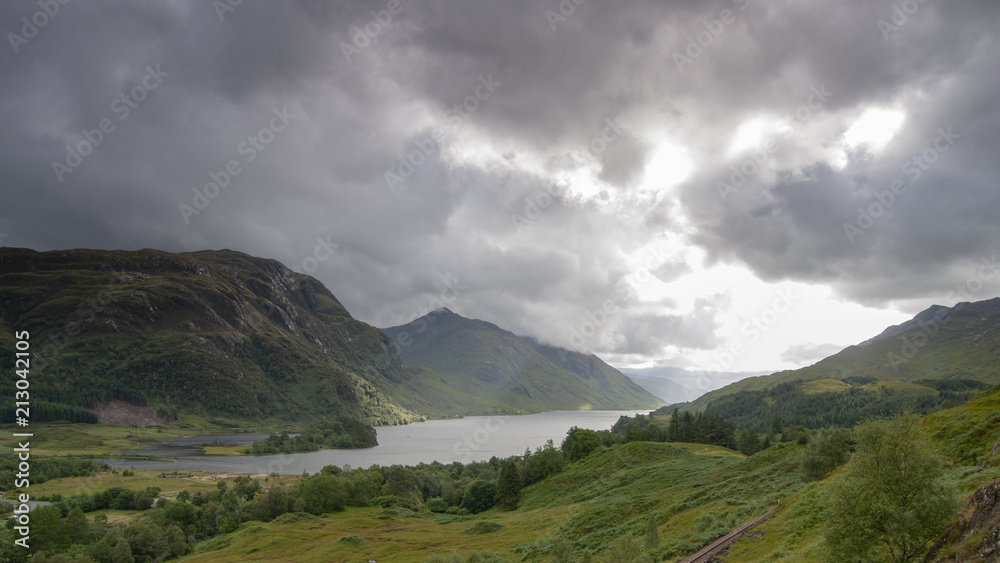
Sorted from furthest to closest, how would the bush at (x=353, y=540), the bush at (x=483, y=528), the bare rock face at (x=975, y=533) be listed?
the bush at (x=353, y=540) < the bush at (x=483, y=528) < the bare rock face at (x=975, y=533)

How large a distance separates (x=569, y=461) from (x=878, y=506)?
4462 inches

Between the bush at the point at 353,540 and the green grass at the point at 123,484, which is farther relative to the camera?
the green grass at the point at 123,484

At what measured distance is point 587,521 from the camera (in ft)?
201

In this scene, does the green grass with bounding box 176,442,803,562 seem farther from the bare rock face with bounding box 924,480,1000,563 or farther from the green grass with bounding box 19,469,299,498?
the green grass with bounding box 19,469,299,498

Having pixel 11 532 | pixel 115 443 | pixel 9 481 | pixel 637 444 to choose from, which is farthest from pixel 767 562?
pixel 115 443

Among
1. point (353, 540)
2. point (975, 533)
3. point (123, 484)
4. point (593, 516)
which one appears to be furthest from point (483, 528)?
point (123, 484)

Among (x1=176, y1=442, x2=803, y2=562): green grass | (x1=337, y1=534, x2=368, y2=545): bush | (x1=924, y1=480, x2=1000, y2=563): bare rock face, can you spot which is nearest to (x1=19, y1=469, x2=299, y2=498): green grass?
(x1=176, y1=442, x2=803, y2=562): green grass

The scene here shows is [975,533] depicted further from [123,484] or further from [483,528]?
[123,484]

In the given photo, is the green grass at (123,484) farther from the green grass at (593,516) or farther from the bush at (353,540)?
the bush at (353,540)

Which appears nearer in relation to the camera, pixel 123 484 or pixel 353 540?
pixel 353 540

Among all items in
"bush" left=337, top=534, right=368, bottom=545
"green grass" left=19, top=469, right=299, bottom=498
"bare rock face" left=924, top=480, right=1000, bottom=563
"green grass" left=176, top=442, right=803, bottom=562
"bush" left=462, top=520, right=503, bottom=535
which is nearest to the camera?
"bare rock face" left=924, top=480, right=1000, bottom=563

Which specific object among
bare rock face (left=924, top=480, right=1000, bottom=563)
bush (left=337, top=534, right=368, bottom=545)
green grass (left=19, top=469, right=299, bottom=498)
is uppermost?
bare rock face (left=924, top=480, right=1000, bottom=563)

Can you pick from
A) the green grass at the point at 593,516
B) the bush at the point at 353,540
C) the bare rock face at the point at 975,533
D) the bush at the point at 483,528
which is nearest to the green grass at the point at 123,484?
the green grass at the point at 593,516

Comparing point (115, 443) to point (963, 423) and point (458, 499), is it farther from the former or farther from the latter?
point (963, 423)
